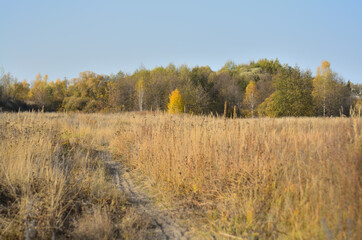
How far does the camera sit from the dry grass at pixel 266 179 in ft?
8.83

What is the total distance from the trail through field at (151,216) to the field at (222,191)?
12 cm

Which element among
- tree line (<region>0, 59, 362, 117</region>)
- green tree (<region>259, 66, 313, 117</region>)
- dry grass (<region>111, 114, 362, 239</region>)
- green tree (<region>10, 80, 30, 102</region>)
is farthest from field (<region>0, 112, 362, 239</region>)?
green tree (<region>10, 80, 30, 102</region>)

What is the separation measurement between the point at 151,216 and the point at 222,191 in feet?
4.18

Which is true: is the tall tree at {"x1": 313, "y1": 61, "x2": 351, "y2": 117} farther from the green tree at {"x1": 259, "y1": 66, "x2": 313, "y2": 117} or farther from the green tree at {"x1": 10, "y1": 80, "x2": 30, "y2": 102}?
the green tree at {"x1": 10, "y1": 80, "x2": 30, "y2": 102}

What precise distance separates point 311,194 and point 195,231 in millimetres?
1645

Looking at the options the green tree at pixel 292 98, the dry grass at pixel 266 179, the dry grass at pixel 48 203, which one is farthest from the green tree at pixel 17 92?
the dry grass at pixel 266 179

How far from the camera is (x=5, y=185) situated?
3.92m

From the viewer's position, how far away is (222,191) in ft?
14.0

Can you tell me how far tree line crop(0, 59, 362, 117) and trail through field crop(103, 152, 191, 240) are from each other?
20677mm

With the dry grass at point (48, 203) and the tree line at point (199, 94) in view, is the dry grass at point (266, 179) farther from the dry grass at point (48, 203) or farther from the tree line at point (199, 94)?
the tree line at point (199, 94)

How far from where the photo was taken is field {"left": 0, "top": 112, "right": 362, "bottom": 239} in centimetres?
282

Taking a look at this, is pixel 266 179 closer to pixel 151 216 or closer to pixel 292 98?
pixel 151 216

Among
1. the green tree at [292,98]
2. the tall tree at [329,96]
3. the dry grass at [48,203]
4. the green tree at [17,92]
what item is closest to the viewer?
the dry grass at [48,203]

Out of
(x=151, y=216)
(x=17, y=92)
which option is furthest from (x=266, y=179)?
(x=17, y=92)
